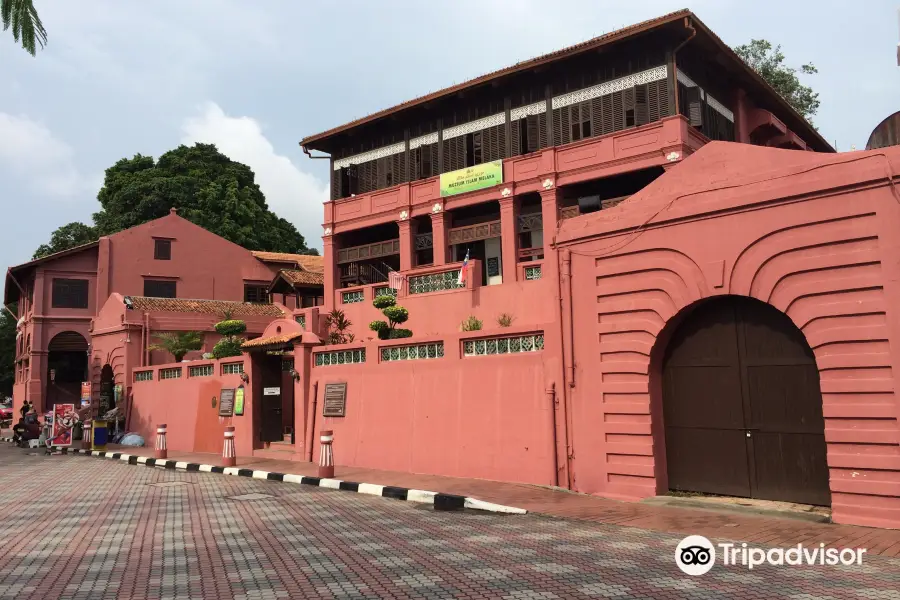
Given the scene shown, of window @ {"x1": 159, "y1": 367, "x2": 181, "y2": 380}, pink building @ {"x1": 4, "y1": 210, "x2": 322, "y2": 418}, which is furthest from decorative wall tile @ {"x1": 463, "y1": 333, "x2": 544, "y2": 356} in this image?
pink building @ {"x1": 4, "y1": 210, "x2": 322, "y2": 418}

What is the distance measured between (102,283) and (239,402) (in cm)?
1962

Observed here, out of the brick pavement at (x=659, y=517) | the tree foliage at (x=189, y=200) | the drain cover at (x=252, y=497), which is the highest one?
the tree foliage at (x=189, y=200)

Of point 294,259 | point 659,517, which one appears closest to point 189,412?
point 659,517

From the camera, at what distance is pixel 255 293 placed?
36.2 m

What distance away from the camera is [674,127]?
705 inches

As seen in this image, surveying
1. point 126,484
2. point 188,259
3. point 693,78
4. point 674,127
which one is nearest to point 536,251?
point 674,127

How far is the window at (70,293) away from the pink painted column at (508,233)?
23126 mm

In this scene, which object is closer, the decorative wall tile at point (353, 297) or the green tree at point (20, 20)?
the green tree at point (20, 20)

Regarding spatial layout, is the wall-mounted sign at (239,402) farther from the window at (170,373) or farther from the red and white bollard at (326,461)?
the red and white bollard at (326,461)

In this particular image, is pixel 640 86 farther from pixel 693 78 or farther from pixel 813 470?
pixel 813 470

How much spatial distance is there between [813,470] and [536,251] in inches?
530

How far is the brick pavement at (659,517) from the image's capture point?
6.73 m

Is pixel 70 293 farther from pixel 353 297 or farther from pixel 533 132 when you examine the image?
pixel 533 132

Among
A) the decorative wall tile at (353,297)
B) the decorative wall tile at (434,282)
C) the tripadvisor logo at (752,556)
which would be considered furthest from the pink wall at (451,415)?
the decorative wall tile at (353,297)
